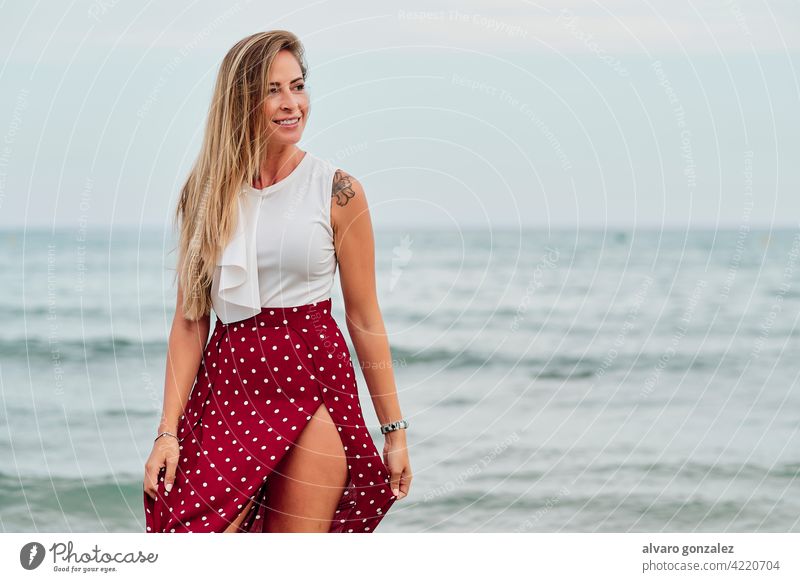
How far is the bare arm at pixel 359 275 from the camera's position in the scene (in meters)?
3.41

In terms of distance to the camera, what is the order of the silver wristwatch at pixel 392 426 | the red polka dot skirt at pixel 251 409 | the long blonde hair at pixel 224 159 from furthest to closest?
the silver wristwatch at pixel 392 426 → the red polka dot skirt at pixel 251 409 → the long blonde hair at pixel 224 159

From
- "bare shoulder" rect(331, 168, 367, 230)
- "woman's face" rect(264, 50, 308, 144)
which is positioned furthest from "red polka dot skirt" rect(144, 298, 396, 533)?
"woman's face" rect(264, 50, 308, 144)

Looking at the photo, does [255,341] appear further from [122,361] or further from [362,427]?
[122,361]

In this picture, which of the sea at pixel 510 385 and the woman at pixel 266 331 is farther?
the sea at pixel 510 385

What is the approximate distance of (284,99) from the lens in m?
3.36

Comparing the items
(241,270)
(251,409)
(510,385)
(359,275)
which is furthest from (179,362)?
(510,385)

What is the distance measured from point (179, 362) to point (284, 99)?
93 centimetres

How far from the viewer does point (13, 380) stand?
12.0 meters

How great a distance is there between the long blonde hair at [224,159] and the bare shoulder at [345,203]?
28cm

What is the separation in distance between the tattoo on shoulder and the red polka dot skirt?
0.36 meters

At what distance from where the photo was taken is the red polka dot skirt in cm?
344

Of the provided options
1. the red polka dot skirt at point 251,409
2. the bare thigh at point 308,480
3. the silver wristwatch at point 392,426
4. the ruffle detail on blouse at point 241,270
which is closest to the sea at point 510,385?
the ruffle detail on blouse at point 241,270

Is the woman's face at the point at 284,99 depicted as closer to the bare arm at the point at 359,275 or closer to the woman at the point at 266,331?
the woman at the point at 266,331
